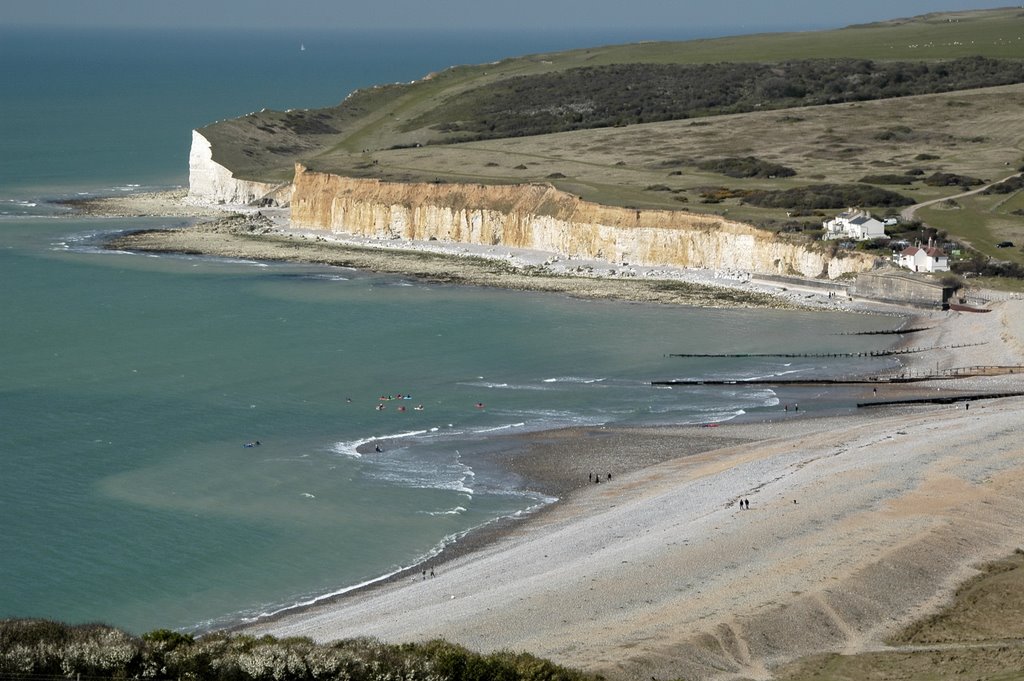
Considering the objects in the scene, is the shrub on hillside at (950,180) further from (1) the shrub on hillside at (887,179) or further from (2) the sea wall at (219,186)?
(2) the sea wall at (219,186)

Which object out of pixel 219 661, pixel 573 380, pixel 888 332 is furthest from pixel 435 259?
pixel 219 661

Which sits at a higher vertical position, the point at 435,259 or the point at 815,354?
the point at 435,259

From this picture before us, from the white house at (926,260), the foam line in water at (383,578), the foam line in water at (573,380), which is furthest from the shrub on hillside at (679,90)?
the foam line in water at (383,578)

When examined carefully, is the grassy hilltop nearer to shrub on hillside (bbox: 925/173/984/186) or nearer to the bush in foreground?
shrub on hillside (bbox: 925/173/984/186)

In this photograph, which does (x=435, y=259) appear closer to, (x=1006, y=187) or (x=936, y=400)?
(x=1006, y=187)

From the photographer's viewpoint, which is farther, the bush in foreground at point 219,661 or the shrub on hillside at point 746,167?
the shrub on hillside at point 746,167

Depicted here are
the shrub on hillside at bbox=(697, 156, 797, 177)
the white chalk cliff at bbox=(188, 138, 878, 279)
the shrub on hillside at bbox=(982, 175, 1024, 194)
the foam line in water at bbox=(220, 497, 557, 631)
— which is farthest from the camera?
the shrub on hillside at bbox=(697, 156, 797, 177)

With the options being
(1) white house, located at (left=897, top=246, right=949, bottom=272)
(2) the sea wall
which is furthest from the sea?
(2) the sea wall
